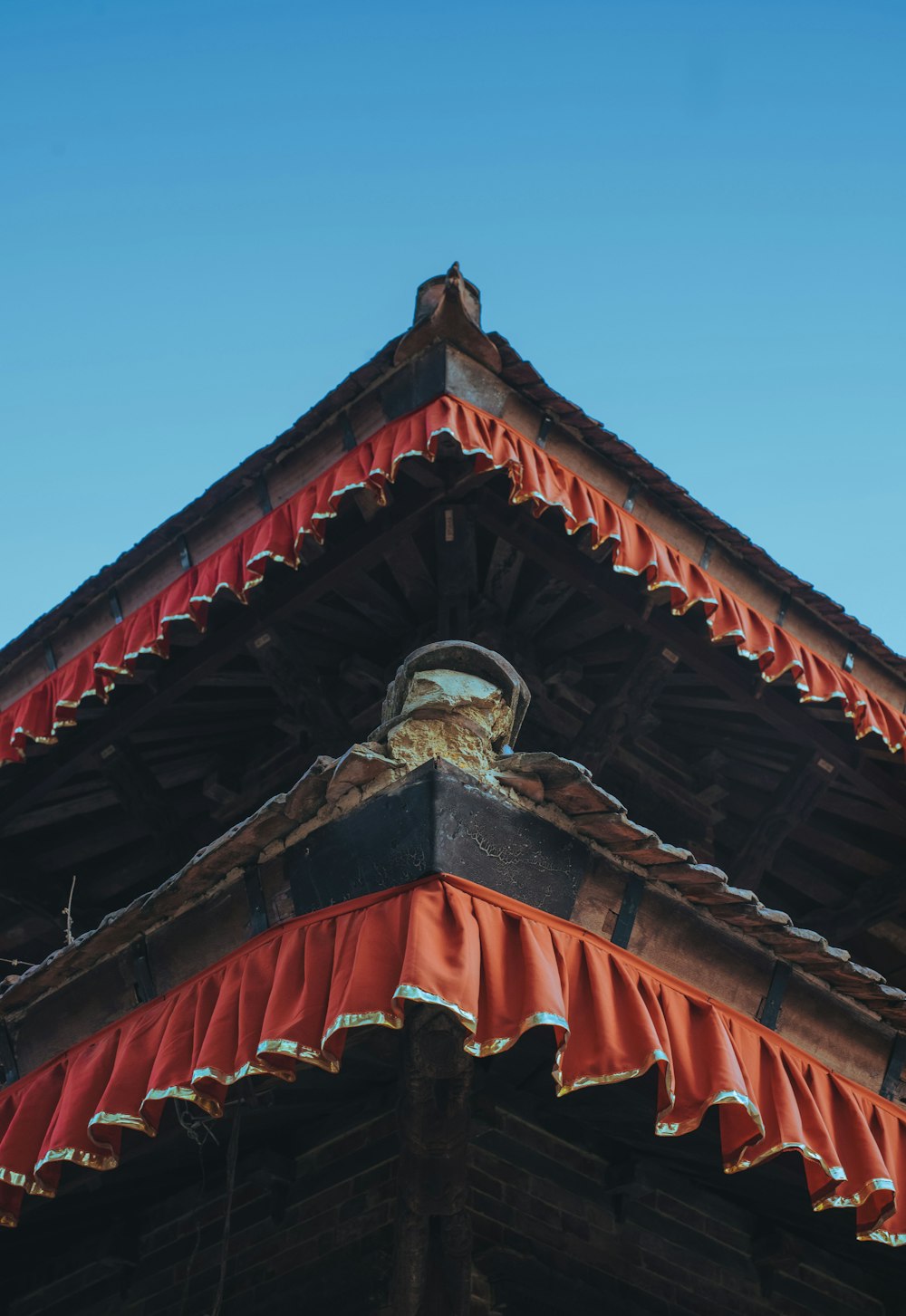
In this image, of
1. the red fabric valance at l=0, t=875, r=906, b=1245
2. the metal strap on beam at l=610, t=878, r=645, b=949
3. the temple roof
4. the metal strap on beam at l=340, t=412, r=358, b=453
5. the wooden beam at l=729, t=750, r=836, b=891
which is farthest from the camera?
the wooden beam at l=729, t=750, r=836, b=891

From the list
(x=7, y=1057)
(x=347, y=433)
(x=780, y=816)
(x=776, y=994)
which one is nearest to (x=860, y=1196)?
(x=776, y=994)

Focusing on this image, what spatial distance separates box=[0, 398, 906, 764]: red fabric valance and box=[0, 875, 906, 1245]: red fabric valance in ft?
8.83

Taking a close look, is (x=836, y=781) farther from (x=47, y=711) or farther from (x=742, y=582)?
(x=47, y=711)

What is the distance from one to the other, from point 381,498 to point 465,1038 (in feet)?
10.2

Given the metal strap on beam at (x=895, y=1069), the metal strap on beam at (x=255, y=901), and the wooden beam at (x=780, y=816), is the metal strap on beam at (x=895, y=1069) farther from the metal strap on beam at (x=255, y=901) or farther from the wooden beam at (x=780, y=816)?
the wooden beam at (x=780, y=816)

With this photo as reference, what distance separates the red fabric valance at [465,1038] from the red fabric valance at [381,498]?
2.69m

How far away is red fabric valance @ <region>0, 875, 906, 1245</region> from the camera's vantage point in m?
4.01

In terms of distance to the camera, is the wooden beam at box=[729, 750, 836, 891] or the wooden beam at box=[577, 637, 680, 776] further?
the wooden beam at box=[729, 750, 836, 891]

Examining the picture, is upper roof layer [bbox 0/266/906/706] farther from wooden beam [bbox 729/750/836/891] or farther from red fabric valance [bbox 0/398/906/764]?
wooden beam [bbox 729/750/836/891]

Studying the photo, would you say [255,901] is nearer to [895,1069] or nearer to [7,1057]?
[7,1057]

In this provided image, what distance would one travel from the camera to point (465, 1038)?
4.18 m

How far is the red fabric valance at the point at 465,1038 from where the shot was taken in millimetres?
4008

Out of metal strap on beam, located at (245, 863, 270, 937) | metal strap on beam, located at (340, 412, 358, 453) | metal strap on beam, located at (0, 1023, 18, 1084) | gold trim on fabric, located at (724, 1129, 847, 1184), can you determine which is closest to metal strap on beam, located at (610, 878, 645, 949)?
Result: gold trim on fabric, located at (724, 1129, 847, 1184)

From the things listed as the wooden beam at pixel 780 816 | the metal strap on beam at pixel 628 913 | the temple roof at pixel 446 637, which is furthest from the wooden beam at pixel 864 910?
the metal strap on beam at pixel 628 913
